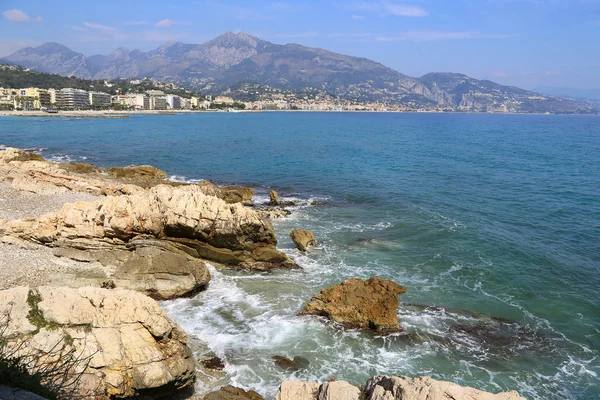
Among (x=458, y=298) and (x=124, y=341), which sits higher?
(x=124, y=341)

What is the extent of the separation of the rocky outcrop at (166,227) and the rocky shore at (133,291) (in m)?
0.04

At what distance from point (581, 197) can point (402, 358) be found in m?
28.7

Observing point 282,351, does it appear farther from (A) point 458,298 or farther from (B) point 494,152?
(B) point 494,152

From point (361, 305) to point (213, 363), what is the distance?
547 cm

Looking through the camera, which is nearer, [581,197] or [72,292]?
[72,292]

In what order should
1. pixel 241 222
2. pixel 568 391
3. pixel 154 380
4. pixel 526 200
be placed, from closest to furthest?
pixel 154 380, pixel 568 391, pixel 241 222, pixel 526 200

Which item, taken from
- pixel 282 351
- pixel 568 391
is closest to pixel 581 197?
pixel 568 391

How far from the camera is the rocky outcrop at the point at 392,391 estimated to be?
7281mm

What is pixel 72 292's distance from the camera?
34.2 feet

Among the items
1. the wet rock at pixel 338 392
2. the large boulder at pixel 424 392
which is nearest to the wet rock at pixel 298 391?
the wet rock at pixel 338 392

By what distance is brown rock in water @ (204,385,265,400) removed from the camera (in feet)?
32.2

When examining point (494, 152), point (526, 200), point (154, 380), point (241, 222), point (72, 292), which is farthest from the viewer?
point (494, 152)

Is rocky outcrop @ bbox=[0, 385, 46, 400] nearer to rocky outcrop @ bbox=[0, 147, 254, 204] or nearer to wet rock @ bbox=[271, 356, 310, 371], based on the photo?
wet rock @ bbox=[271, 356, 310, 371]

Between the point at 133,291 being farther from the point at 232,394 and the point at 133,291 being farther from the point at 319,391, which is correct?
the point at 319,391
